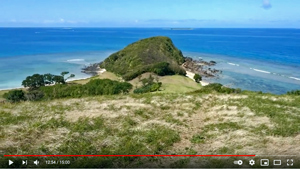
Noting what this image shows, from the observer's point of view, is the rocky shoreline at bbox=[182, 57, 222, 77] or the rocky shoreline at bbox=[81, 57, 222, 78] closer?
the rocky shoreline at bbox=[182, 57, 222, 77]

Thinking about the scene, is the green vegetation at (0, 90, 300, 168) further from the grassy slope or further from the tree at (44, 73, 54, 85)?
the tree at (44, 73, 54, 85)

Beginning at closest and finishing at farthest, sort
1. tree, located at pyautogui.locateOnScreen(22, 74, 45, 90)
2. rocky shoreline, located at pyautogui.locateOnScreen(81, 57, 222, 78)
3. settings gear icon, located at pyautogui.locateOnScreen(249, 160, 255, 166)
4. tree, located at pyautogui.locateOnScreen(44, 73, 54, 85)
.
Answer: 1. settings gear icon, located at pyautogui.locateOnScreen(249, 160, 255, 166)
2. tree, located at pyautogui.locateOnScreen(22, 74, 45, 90)
3. tree, located at pyautogui.locateOnScreen(44, 73, 54, 85)
4. rocky shoreline, located at pyautogui.locateOnScreen(81, 57, 222, 78)

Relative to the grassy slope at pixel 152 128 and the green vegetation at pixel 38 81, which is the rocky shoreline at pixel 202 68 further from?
the grassy slope at pixel 152 128

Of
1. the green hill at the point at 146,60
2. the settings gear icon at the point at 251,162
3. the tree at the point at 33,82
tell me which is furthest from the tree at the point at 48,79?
the settings gear icon at the point at 251,162

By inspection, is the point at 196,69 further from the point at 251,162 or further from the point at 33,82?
the point at 251,162

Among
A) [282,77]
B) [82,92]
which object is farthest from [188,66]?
[82,92]
